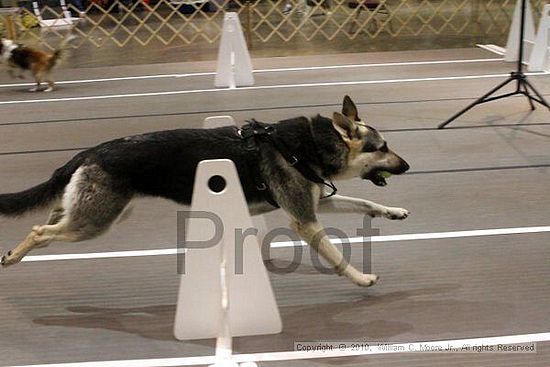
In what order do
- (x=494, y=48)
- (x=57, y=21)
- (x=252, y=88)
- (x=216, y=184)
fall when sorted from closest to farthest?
(x=216, y=184)
(x=252, y=88)
(x=494, y=48)
(x=57, y=21)

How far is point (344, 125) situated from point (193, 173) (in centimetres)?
67

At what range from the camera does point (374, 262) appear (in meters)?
3.19

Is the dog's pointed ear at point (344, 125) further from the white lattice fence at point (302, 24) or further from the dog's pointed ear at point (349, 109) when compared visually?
the white lattice fence at point (302, 24)

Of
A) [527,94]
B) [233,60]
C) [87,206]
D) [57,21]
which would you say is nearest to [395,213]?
[87,206]

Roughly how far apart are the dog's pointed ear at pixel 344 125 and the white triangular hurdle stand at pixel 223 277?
1.72 ft

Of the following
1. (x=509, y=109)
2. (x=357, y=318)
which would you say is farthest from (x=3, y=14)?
(x=357, y=318)

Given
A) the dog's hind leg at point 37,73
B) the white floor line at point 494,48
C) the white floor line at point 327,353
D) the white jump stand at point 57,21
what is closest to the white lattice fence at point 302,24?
the white jump stand at point 57,21

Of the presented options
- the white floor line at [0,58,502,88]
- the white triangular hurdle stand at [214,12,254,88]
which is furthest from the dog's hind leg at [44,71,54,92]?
the white triangular hurdle stand at [214,12,254,88]

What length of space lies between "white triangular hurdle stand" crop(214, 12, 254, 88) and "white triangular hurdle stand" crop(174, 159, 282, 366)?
497 centimetres

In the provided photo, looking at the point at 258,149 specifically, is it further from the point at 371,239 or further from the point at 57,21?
the point at 57,21

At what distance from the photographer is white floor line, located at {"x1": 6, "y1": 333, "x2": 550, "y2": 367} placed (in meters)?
2.39

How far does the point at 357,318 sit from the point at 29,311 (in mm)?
1447

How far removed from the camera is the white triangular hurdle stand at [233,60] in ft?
24.1

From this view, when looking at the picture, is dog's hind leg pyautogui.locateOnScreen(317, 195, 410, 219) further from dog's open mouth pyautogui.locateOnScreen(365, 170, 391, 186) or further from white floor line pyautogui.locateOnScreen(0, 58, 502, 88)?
white floor line pyautogui.locateOnScreen(0, 58, 502, 88)
